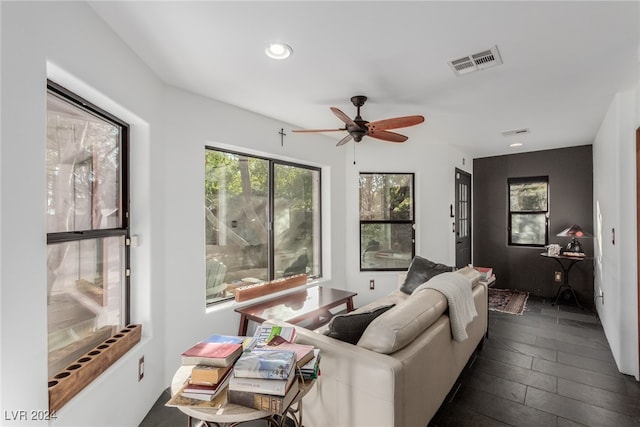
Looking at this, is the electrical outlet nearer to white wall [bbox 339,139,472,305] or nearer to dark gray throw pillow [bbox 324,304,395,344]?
dark gray throw pillow [bbox 324,304,395,344]

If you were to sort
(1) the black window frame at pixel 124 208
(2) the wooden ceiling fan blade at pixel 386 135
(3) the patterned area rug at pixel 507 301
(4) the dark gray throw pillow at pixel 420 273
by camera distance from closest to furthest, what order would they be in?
(1) the black window frame at pixel 124 208
(2) the wooden ceiling fan blade at pixel 386 135
(4) the dark gray throw pillow at pixel 420 273
(3) the patterned area rug at pixel 507 301

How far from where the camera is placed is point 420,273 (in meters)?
3.39

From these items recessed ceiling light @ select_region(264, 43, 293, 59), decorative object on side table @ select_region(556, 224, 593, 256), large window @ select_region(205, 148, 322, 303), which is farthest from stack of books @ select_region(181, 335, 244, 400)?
decorative object on side table @ select_region(556, 224, 593, 256)

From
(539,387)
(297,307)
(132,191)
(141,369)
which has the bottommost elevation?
(539,387)

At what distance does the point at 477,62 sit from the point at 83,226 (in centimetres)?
274

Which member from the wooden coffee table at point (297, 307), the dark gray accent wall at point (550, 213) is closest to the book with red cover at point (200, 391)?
the wooden coffee table at point (297, 307)

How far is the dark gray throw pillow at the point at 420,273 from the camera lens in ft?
10.8

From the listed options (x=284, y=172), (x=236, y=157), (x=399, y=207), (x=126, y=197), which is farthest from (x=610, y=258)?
(x=126, y=197)

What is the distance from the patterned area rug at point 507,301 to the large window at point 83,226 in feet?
15.2

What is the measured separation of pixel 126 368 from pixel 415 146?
4264 mm

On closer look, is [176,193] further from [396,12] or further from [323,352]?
[396,12]

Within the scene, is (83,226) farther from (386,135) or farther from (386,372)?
(386,135)

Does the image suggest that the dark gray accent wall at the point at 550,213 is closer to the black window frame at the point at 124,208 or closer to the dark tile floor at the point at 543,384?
the dark tile floor at the point at 543,384

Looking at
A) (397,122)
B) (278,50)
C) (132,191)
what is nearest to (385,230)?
(397,122)
